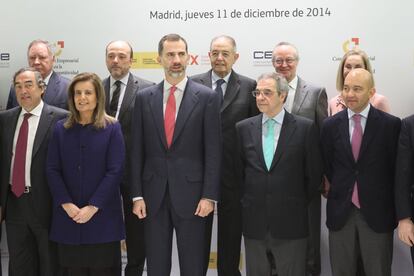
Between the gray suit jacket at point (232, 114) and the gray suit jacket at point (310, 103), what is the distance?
0.35 metres

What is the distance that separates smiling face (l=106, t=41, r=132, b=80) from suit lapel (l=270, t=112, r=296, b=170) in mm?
1505

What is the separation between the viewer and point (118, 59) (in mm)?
4297

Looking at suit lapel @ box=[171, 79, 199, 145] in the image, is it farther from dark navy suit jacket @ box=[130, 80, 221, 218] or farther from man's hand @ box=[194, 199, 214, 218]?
man's hand @ box=[194, 199, 214, 218]

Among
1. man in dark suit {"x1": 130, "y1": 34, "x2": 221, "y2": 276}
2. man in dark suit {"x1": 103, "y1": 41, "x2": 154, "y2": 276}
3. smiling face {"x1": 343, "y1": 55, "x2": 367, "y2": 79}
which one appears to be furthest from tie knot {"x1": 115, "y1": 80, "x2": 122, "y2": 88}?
smiling face {"x1": 343, "y1": 55, "x2": 367, "y2": 79}

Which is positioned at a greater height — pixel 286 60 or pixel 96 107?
pixel 286 60

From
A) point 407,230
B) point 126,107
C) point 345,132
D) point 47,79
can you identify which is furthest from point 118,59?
point 407,230

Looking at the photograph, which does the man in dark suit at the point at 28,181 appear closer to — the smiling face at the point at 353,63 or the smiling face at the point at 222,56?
the smiling face at the point at 222,56

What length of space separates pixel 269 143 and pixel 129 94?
1.33m

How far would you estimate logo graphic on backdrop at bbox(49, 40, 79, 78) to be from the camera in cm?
523

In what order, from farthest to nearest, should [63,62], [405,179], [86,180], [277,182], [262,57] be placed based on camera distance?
[63,62]
[262,57]
[86,180]
[277,182]
[405,179]

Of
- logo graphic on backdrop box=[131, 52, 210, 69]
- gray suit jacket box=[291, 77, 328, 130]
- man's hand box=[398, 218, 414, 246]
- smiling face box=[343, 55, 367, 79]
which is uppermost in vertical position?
logo graphic on backdrop box=[131, 52, 210, 69]

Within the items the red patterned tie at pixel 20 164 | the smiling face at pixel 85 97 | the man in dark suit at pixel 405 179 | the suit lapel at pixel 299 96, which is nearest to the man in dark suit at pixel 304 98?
the suit lapel at pixel 299 96

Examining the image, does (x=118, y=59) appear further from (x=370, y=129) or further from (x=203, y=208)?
(x=370, y=129)

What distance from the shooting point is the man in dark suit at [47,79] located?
439 centimetres
